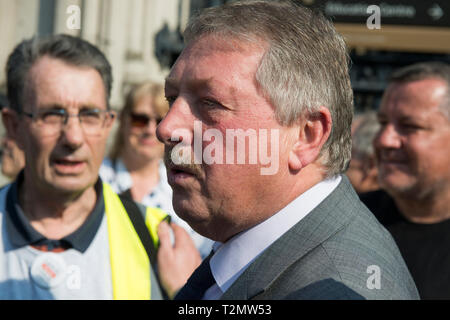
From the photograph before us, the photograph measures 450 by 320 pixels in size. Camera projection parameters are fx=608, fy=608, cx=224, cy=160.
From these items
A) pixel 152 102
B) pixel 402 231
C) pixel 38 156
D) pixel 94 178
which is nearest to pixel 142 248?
pixel 94 178

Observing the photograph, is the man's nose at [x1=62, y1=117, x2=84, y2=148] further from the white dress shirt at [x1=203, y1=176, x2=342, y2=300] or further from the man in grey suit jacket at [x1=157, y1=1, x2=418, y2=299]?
the white dress shirt at [x1=203, y1=176, x2=342, y2=300]

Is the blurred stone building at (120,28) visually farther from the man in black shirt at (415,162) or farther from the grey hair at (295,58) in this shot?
the grey hair at (295,58)

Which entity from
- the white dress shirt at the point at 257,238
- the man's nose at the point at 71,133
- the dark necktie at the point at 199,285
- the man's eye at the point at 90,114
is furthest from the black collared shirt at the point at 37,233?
the white dress shirt at the point at 257,238

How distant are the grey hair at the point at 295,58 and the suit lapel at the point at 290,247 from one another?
0.54ft

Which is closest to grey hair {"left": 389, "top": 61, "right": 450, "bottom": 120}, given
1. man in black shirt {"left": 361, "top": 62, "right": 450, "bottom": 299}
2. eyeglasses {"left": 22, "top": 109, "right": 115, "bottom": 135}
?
man in black shirt {"left": 361, "top": 62, "right": 450, "bottom": 299}

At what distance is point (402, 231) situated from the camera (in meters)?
3.31

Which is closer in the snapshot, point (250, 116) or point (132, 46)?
point (250, 116)

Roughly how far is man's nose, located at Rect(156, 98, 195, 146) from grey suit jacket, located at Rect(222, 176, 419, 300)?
1.20ft

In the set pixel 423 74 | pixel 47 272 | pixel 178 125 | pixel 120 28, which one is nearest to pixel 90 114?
pixel 47 272

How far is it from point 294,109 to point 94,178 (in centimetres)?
130
